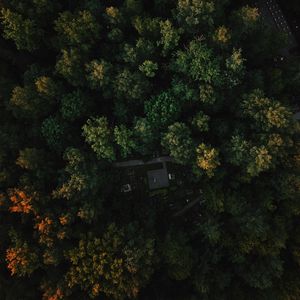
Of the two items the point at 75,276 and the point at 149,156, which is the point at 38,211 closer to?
the point at 75,276

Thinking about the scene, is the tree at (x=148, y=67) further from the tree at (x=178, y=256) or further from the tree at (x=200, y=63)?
the tree at (x=178, y=256)

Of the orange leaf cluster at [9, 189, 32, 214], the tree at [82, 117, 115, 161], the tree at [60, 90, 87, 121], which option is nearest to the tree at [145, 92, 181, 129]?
the tree at [82, 117, 115, 161]

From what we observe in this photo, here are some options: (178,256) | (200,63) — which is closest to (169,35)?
(200,63)

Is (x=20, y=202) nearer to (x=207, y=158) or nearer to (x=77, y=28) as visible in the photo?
(x=77, y=28)

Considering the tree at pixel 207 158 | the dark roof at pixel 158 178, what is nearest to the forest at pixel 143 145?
the tree at pixel 207 158

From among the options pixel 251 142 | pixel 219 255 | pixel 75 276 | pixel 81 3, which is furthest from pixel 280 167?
pixel 81 3

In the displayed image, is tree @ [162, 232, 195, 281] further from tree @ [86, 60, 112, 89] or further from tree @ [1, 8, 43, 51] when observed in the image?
tree @ [1, 8, 43, 51]
